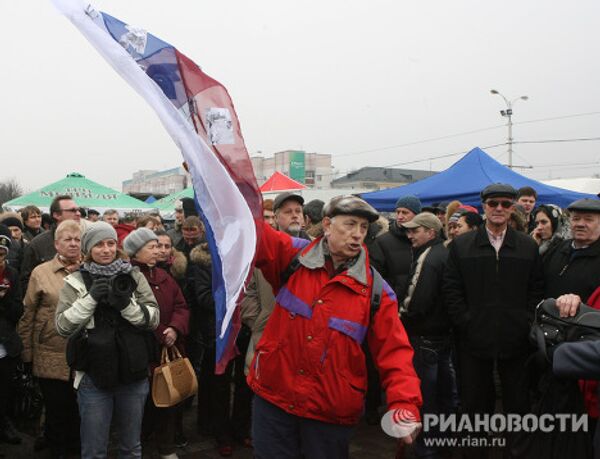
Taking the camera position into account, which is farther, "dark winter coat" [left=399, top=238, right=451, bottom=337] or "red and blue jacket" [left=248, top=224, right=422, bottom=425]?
"dark winter coat" [left=399, top=238, right=451, bottom=337]

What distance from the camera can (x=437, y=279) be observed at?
4.25m

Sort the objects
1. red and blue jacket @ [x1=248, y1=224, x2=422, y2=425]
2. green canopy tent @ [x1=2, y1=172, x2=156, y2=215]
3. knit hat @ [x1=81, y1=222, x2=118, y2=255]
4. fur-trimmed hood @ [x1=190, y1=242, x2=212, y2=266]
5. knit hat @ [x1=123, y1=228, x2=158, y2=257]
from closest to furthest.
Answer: red and blue jacket @ [x1=248, y1=224, x2=422, y2=425], knit hat @ [x1=81, y1=222, x2=118, y2=255], knit hat @ [x1=123, y1=228, x2=158, y2=257], fur-trimmed hood @ [x1=190, y1=242, x2=212, y2=266], green canopy tent @ [x1=2, y1=172, x2=156, y2=215]

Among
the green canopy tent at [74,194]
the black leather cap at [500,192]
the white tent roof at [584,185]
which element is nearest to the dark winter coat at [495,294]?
the black leather cap at [500,192]

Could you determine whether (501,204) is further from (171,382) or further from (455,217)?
(171,382)

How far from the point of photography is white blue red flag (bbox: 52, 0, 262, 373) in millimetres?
2246

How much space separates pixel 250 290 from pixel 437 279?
1.48 m

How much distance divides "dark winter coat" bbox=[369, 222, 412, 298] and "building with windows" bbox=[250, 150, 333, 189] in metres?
66.6

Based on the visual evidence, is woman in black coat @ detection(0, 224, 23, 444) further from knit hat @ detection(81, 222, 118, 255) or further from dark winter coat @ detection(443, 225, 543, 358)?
dark winter coat @ detection(443, 225, 543, 358)

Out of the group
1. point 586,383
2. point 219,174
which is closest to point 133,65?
point 219,174

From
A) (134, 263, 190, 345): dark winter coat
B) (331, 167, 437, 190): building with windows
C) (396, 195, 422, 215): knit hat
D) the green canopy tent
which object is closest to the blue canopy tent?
(396, 195, 422, 215): knit hat

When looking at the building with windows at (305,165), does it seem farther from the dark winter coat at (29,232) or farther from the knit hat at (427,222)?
the knit hat at (427,222)

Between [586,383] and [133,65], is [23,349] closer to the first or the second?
[133,65]

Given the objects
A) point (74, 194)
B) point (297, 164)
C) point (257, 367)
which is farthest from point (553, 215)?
point (297, 164)

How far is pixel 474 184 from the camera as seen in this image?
9.27 meters
